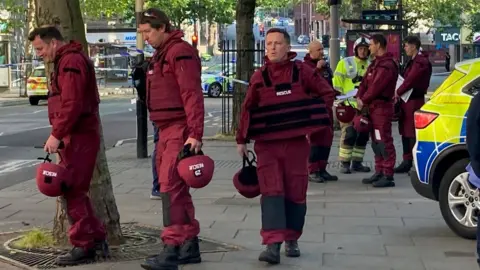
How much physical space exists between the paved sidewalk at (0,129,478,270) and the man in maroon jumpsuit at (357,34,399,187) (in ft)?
1.07

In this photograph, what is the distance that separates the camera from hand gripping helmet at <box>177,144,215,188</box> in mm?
5816

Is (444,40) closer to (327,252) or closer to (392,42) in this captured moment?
(392,42)

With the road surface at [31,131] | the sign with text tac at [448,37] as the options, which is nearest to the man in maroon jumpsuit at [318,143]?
the road surface at [31,131]

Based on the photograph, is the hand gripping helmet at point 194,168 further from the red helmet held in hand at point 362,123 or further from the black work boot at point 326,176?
the black work boot at point 326,176

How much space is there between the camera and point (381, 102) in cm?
1051

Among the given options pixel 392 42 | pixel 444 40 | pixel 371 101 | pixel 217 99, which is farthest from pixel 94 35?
pixel 371 101

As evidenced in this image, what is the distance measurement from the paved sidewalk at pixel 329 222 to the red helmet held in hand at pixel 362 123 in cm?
73

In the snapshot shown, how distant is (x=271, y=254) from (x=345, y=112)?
532 centimetres

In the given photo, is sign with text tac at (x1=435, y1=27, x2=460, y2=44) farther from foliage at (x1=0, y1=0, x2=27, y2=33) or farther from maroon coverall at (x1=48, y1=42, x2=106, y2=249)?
maroon coverall at (x1=48, y1=42, x2=106, y2=249)

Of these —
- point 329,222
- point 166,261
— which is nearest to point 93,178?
point 166,261

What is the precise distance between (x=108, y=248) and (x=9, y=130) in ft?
48.7

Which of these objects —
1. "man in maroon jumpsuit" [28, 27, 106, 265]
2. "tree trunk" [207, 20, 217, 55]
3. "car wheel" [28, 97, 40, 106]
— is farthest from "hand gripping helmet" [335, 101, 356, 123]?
"tree trunk" [207, 20, 217, 55]

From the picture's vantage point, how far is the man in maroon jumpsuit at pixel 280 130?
6.46 meters

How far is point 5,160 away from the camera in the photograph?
14.8 m
